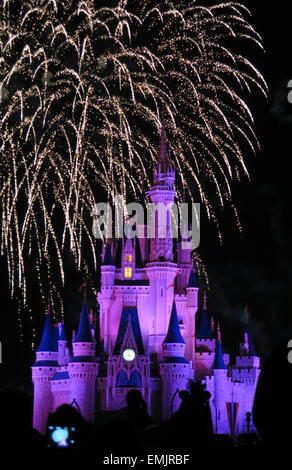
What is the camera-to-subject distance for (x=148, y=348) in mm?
72375

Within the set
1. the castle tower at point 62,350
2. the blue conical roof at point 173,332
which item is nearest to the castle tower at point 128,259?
the blue conical roof at point 173,332

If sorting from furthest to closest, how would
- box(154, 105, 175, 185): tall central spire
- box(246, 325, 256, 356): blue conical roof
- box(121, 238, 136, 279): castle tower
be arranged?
1. box(246, 325, 256, 356): blue conical roof
2. box(121, 238, 136, 279): castle tower
3. box(154, 105, 175, 185): tall central spire

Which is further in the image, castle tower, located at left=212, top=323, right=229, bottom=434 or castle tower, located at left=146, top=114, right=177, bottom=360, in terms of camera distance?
castle tower, located at left=146, top=114, right=177, bottom=360

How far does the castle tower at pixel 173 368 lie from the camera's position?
6831 centimetres

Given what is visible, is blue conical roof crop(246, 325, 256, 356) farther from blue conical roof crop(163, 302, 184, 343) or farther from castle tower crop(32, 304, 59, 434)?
castle tower crop(32, 304, 59, 434)

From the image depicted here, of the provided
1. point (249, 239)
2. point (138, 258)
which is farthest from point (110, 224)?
point (249, 239)

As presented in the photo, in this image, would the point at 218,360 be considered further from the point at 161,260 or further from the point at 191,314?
the point at 161,260

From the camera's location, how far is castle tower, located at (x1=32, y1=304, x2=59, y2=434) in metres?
71.8

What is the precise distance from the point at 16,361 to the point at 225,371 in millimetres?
19154

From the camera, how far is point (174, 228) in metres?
76.6

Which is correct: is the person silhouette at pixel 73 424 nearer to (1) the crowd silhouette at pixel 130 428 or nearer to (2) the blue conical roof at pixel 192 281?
(1) the crowd silhouette at pixel 130 428

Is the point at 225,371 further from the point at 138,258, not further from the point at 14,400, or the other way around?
the point at 14,400

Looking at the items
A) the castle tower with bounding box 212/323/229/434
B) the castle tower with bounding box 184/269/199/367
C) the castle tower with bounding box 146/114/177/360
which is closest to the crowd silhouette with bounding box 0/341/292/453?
the castle tower with bounding box 212/323/229/434

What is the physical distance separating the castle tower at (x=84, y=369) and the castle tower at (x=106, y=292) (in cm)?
373
